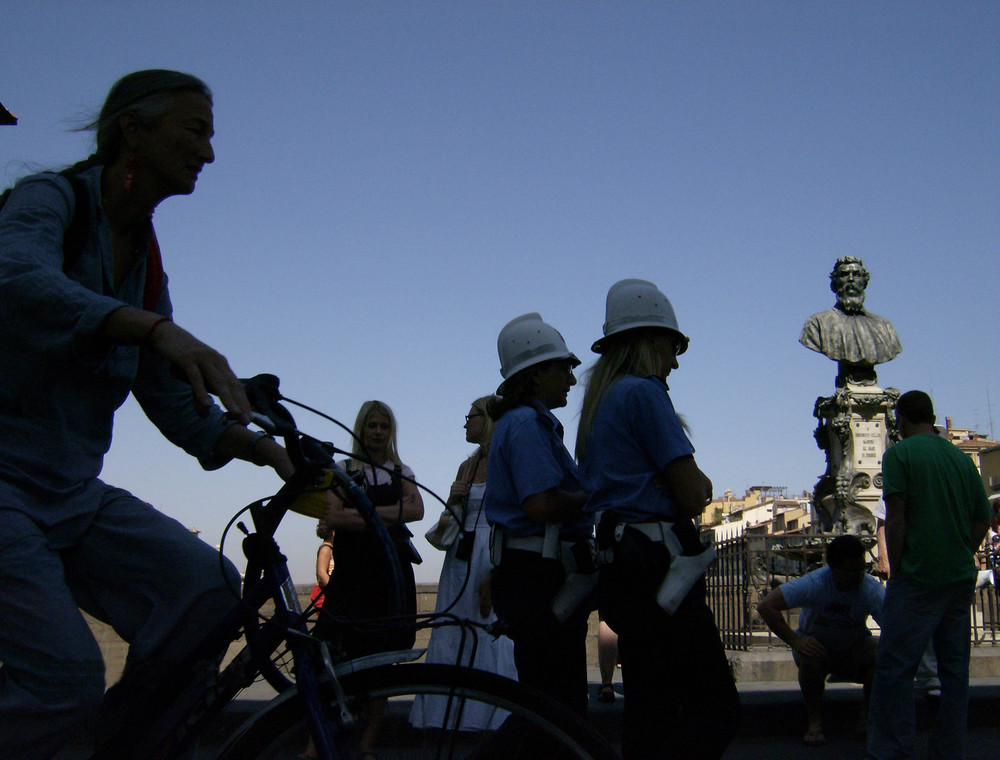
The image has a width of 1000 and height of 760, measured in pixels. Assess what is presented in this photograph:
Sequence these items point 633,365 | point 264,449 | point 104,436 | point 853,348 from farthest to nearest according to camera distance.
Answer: point 853,348 < point 633,365 < point 264,449 < point 104,436

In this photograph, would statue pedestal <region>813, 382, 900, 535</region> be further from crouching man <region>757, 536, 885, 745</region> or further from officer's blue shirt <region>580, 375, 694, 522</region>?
officer's blue shirt <region>580, 375, 694, 522</region>

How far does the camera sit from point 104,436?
7.68 feet

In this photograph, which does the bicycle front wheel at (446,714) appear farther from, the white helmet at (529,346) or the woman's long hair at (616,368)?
the white helmet at (529,346)

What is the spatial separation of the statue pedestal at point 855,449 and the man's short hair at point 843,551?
30.1 feet

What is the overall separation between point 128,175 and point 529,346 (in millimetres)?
2089

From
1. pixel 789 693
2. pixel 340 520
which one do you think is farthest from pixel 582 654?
pixel 789 693

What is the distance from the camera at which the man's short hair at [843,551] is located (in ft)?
20.4

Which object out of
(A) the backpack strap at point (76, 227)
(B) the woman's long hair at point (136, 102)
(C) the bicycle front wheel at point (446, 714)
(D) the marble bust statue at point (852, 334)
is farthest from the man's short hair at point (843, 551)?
(D) the marble bust statue at point (852, 334)

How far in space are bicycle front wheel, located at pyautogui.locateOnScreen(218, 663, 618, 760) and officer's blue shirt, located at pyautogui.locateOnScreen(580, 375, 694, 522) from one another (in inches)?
60.9

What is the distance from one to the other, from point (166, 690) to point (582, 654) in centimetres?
199

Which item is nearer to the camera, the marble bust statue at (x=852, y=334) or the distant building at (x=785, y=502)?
the marble bust statue at (x=852, y=334)

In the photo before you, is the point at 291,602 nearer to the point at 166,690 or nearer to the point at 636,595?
the point at 166,690

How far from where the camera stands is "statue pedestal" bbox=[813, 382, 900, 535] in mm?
15008

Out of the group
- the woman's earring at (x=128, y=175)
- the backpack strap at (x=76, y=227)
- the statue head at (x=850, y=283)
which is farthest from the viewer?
the statue head at (x=850, y=283)
